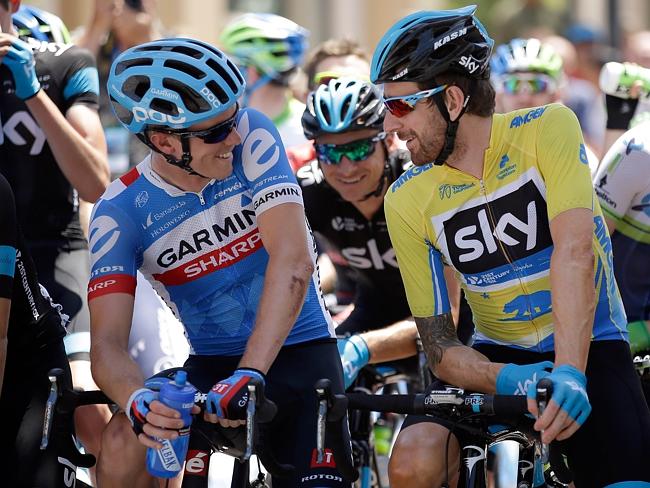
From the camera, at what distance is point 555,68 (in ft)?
32.0

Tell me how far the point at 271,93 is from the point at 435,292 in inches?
209

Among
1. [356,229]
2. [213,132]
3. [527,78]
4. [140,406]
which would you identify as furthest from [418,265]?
[527,78]

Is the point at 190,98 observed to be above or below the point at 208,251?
above

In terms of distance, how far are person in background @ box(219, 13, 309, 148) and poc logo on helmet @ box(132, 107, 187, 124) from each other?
16.4 ft

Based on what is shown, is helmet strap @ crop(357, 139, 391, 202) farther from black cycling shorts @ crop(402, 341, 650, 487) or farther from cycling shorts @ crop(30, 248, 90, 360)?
black cycling shorts @ crop(402, 341, 650, 487)

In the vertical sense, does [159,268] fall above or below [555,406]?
above

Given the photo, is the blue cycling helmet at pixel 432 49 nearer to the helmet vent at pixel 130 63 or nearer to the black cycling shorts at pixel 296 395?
the helmet vent at pixel 130 63

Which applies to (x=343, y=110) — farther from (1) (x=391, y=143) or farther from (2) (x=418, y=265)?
(2) (x=418, y=265)

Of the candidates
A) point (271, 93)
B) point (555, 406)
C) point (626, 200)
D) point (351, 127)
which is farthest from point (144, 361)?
point (271, 93)

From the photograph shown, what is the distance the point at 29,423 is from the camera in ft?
16.5

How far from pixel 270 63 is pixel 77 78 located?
149 inches

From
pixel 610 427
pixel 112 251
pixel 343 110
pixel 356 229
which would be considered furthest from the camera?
pixel 356 229

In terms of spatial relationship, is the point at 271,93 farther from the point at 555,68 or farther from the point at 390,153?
the point at 390,153

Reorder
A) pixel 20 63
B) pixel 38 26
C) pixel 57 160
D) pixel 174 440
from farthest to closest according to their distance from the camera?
pixel 38 26 < pixel 57 160 < pixel 20 63 < pixel 174 440
